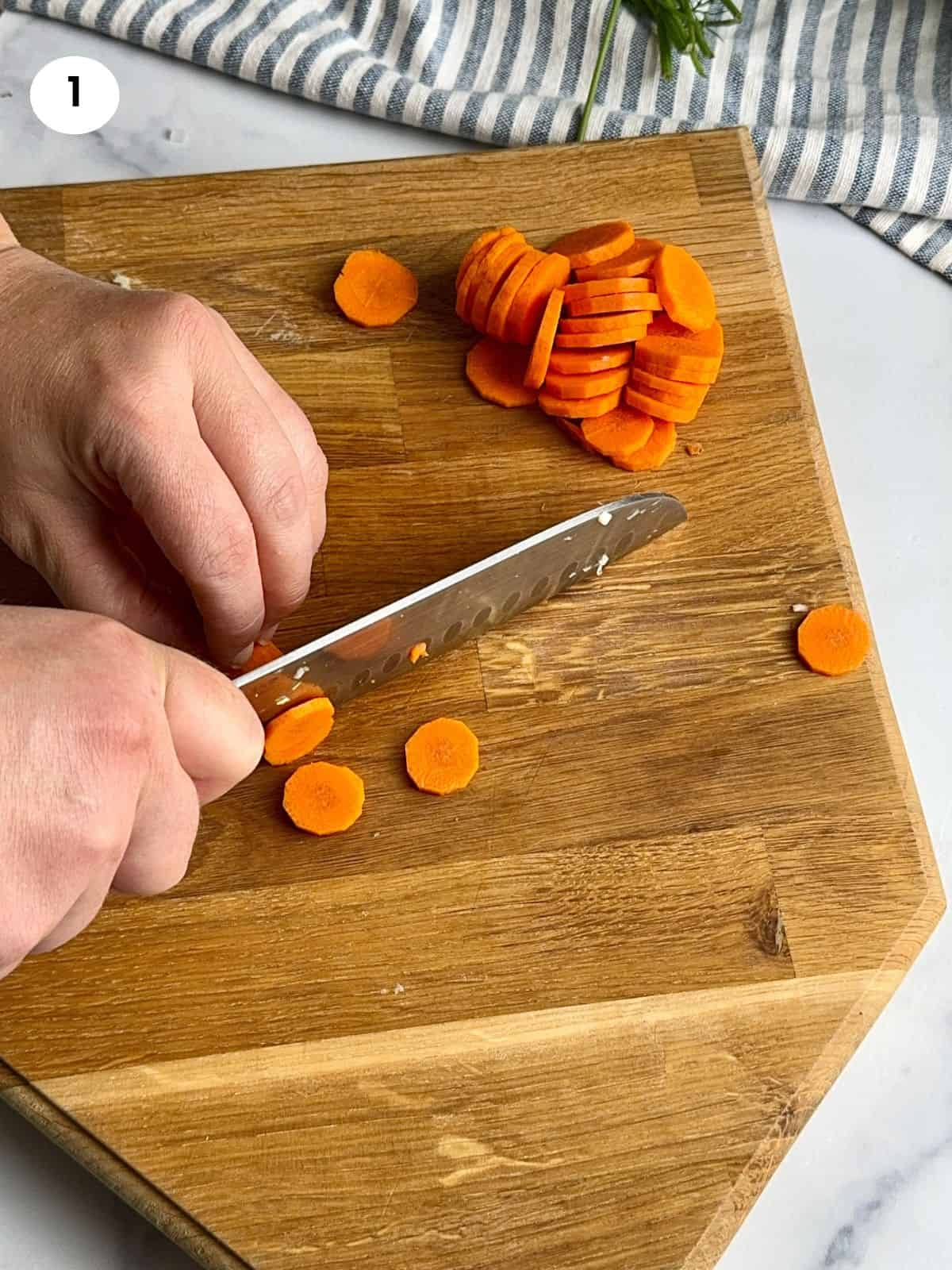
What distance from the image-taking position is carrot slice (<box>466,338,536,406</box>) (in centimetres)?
183

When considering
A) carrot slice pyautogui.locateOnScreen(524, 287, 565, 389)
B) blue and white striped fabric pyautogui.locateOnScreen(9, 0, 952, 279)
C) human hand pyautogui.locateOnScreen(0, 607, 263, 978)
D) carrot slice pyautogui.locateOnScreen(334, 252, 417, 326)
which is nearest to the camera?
human hand pyautogui.locateOnScreen(0, 607, 263, 978)

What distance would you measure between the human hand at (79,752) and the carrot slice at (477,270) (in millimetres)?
772

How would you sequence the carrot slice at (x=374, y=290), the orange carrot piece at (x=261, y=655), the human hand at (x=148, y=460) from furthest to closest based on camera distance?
the carrot slice at (x=374, y=290) < the orange carrot piece at (x=261, y=655) < the human hand at (x=148, y=460)

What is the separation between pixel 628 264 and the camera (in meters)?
1.78

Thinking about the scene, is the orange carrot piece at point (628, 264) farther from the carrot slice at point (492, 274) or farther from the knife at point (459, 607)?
the knife at point (459, 607)

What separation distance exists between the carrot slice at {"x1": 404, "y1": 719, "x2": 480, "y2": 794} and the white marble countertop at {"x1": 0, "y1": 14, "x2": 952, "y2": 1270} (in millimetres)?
617

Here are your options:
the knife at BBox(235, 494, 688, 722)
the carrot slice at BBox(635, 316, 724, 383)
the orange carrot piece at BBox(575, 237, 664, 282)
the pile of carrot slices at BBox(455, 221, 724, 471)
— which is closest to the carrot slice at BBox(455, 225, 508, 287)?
the pile of carrot slices at BBox(455, 221, 724, 471)

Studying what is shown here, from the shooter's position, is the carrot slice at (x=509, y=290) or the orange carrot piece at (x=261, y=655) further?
the carrot slice at (x=509, y=290)

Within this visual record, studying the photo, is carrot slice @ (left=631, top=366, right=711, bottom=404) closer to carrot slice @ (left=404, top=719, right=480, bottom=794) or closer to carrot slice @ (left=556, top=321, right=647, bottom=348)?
carrot slice @ (left=556, top=321, right=647, bottom=348)

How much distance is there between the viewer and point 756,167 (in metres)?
2.03

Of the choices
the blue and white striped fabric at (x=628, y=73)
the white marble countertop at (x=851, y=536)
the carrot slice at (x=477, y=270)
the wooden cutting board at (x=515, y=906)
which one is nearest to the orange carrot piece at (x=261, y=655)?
the wooden cutting board at (x=515, y=906)

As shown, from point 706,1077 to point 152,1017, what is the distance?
1.90 feet

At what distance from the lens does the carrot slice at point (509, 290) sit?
5.80ft

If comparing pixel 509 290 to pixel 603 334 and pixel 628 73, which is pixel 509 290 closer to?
pixel 603 334
